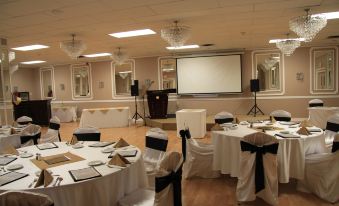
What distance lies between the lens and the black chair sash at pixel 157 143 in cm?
339

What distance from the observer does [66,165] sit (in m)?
2.56

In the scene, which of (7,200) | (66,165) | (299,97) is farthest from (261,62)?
(7,200)

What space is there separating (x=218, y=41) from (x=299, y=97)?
3.97 meters

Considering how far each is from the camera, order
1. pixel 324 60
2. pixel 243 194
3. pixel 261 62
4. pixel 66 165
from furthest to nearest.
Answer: pixel 261 62, pixel 324 60, pixel 243 194, pixel 66 165

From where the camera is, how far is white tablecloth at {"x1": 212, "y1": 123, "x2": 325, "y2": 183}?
3.40m

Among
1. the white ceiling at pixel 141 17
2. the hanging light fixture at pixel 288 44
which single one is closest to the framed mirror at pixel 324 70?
the white ceiling at pixel 141 17

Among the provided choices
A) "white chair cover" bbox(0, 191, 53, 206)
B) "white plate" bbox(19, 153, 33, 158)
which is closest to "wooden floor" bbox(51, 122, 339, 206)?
"white plate" bbox(19, 153, 33, 158)

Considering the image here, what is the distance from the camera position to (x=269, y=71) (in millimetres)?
10023

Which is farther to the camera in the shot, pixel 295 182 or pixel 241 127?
pixel 241 127

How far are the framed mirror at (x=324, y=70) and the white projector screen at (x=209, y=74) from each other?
258 centimetres

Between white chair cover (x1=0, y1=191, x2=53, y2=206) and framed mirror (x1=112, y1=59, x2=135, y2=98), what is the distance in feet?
32.4

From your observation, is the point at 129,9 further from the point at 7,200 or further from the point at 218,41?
the point at 218,41

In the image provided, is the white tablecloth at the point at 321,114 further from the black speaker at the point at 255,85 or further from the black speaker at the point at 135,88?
the black speaker at the point at 135,88

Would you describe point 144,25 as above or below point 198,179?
above
